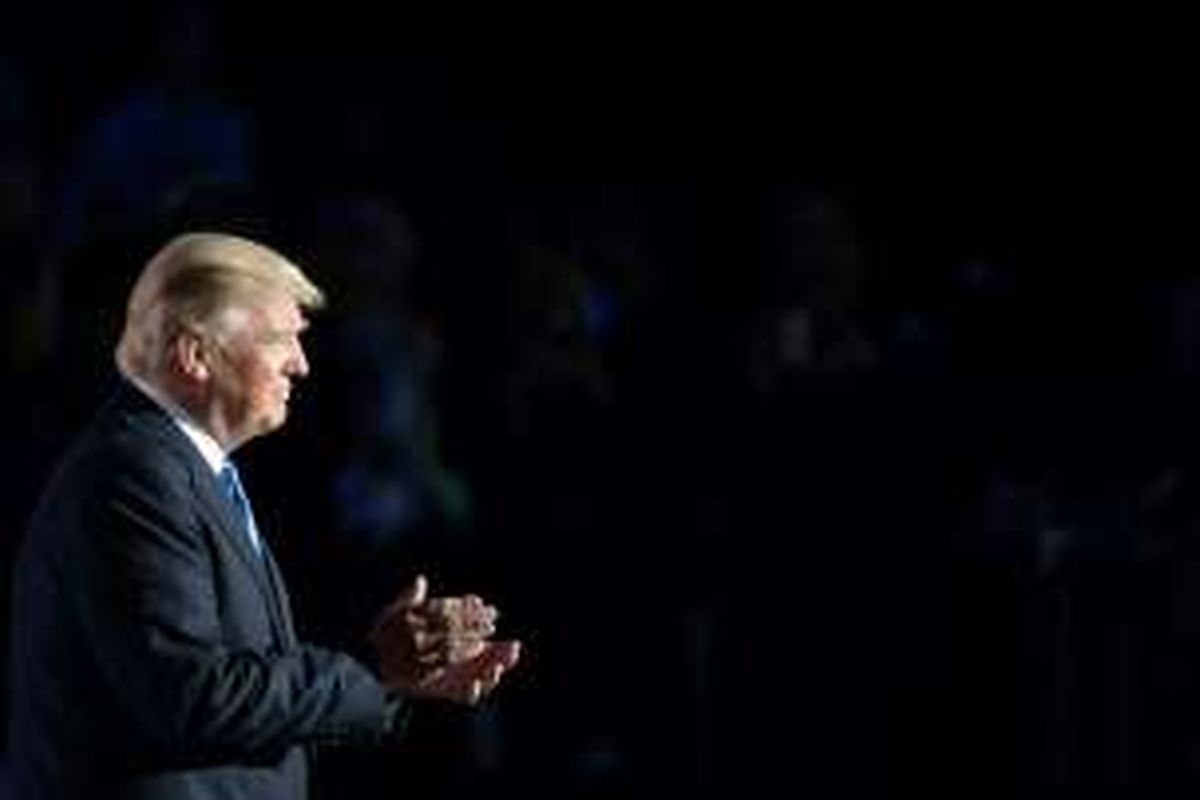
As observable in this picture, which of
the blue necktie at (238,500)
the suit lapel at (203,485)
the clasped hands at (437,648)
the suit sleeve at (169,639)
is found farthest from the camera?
the clasped hands at (437,648)

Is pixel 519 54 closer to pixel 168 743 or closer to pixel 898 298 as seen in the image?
pixel 898 298

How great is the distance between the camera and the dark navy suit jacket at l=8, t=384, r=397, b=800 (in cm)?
511

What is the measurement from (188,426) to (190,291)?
0.19 m

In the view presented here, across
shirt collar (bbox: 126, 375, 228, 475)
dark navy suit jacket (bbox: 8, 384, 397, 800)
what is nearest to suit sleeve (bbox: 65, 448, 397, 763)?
dark navy suit jacket (bbox: 8, 384, 397, 800)

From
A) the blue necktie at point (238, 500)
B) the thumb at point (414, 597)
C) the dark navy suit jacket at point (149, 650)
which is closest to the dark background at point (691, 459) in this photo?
the thumb at point (414, 597)

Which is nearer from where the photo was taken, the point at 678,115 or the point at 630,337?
the point at 630,337

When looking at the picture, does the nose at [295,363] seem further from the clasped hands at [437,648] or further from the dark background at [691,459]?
the dark background at [691,459]

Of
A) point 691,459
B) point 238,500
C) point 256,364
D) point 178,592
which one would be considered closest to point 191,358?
point 256,364

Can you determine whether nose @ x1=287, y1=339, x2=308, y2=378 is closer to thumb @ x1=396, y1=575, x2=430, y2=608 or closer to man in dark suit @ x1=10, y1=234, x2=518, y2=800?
man in dark suit @ x1=10, y1=234, x2=518, y2=800

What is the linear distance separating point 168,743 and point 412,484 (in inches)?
165

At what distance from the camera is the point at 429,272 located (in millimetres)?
10273

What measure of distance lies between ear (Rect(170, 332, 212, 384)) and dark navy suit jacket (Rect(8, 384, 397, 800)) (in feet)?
→ 0.22

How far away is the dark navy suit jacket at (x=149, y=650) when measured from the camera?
511 centimetres

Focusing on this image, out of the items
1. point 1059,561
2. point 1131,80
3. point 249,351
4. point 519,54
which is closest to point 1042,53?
point 1131,80
